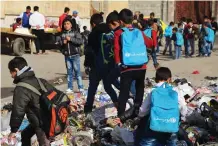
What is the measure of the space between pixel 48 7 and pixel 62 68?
30.1ft

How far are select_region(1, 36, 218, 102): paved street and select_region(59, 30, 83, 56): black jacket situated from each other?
6.31ft

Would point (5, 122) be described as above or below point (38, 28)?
below

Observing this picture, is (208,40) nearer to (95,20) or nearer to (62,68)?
(62,68)

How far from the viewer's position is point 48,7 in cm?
2403

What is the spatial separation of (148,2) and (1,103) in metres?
19.2

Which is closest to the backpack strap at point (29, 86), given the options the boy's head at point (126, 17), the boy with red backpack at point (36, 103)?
the boy with red backpack at point (36, 103)

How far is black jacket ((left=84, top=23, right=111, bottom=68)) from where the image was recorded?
307 inches

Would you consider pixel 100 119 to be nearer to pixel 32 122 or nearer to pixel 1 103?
pixel 32 122

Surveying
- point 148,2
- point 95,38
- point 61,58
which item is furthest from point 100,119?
point 148,2

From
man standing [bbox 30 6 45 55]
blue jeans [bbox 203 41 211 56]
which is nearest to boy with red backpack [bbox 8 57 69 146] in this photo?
blue jeans [bbox 203 41 211 56]

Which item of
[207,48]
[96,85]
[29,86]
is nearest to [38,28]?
[207,48]

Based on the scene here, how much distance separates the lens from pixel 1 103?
33.7 ft

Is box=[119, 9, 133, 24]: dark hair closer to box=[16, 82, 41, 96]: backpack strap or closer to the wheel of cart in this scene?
box=[16, 82, 41, 96]: backpack strap

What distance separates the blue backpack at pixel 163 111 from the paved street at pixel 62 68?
5979mm
